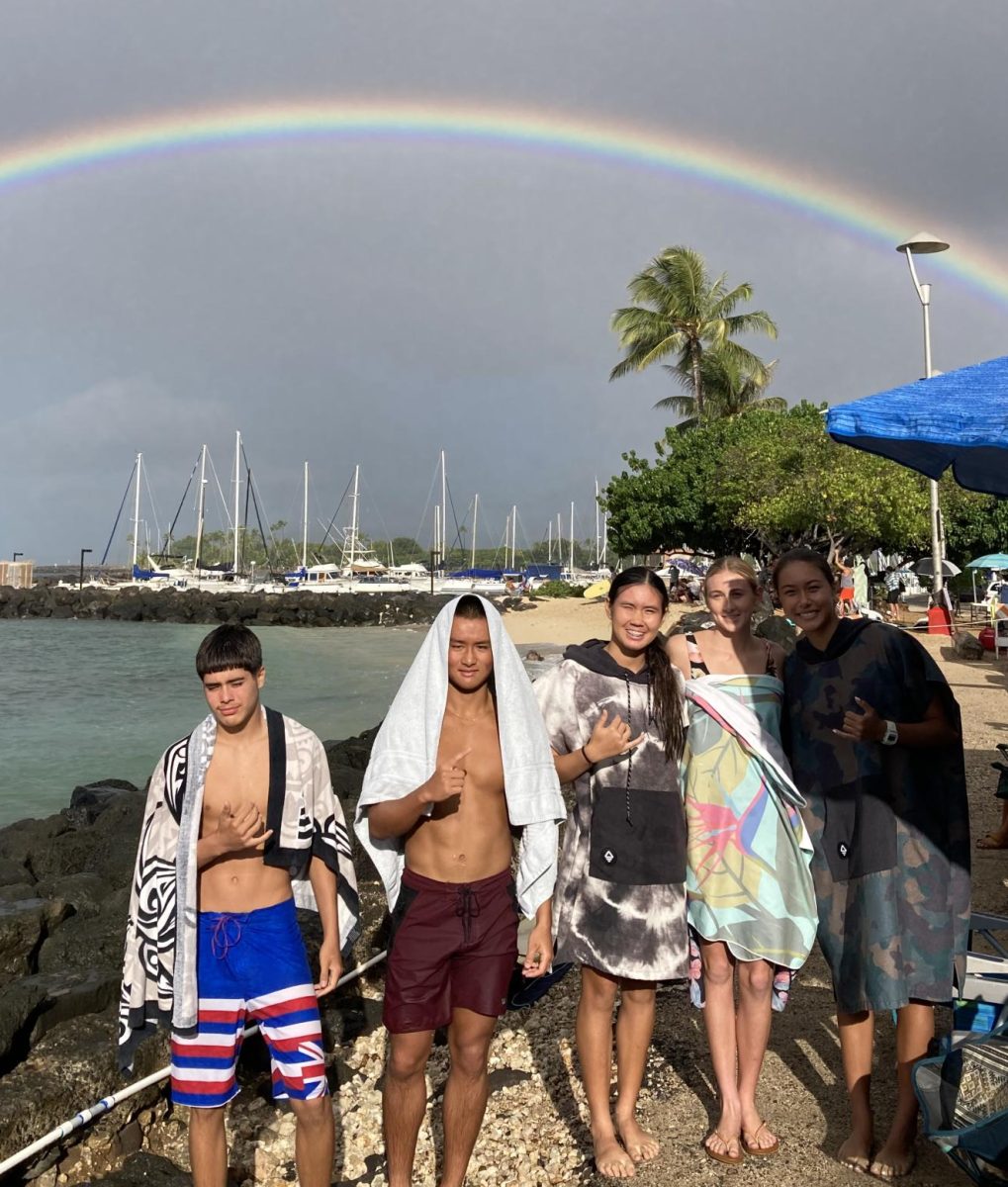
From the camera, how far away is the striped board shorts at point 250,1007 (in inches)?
109

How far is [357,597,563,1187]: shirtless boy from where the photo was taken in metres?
2.92

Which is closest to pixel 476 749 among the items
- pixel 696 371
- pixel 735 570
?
pixel 735 570

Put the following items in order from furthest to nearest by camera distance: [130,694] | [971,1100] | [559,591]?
1. [559,591]
2. [130,694]
3. [971,1100]

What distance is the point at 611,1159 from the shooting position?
323 centimetres

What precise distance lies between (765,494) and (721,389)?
39.1 ft

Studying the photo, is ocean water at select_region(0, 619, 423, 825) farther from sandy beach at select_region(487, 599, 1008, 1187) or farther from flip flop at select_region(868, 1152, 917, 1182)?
flip flop at select_region(868, 1152, 917, 1182)

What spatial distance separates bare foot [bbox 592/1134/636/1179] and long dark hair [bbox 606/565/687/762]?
4.33 feet

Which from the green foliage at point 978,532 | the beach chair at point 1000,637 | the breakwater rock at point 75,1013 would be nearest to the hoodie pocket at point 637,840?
the breakwater rock at point 75,1013

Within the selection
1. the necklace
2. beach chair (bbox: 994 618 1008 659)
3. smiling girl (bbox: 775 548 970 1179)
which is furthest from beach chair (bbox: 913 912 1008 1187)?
beach chair (bbox: 994 618 1008 659)

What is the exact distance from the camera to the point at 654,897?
10.4 feet

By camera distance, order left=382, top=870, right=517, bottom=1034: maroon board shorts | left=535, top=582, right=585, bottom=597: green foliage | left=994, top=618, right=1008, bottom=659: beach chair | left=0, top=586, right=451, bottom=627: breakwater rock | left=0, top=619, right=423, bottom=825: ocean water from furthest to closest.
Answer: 1. left=535, top=582, right=585, bottom=597: green foliage
2. left=0, top=586, right=451, bottom=627: breakwater rock
3. left=0, top=619, right=423, bottom=825: ocean water
4. left=994, top=618, right=1008, bottom=659: beach chair
5. left=382, top=870, right=517, bottom=1034: maroon board shorts

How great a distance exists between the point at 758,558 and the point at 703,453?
4.69 metres

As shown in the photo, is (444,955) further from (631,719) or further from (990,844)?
(990,844)

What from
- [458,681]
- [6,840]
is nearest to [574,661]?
[458,681]
